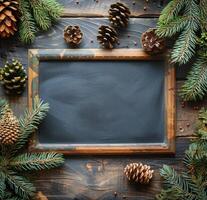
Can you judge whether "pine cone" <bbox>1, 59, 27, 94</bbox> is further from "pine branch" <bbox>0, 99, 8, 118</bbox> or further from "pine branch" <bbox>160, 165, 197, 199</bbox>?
"pine branch" <bbox>160, 165, 197, 199</bbox>

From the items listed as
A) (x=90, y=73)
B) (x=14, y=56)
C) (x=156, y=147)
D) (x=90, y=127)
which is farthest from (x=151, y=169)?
(x=14, y=56)

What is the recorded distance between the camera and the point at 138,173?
1.45 metres

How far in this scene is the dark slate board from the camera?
149 cm

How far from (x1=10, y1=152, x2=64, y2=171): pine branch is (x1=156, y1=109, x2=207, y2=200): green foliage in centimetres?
27

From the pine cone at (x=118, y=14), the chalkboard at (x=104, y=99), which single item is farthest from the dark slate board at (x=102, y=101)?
the pine cone at (x=118, y=14)

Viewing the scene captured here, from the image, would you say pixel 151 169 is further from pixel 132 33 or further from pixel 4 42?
pixel 4 42

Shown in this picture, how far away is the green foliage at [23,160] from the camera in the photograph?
1.45m

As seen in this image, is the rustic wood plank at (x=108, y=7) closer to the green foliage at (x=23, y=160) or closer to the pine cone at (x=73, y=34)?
the pine cone at (x=73, y=34)

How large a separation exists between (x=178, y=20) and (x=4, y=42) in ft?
1.50

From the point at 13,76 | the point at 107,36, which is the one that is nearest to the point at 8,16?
the point at 13,76

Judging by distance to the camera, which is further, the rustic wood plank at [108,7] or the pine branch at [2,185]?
the rustic wood plank at [108,7]

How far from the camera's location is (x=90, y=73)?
1501 millimetres

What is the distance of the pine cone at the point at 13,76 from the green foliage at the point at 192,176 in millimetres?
425

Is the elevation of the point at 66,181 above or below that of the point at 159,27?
below
